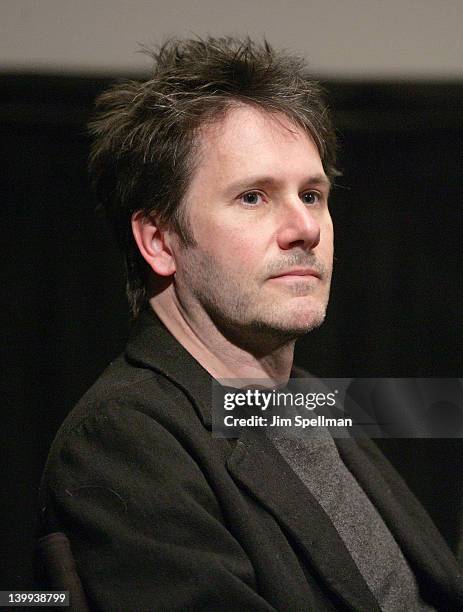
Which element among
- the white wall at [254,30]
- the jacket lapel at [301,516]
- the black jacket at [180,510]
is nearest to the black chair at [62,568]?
the black jacket at [180,510]

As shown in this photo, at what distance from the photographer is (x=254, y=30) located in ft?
4.38

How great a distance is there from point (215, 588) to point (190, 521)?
3.2 inches

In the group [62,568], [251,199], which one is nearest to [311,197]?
[251,199]

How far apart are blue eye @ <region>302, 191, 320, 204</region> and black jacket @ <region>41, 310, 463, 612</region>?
26 centimetres

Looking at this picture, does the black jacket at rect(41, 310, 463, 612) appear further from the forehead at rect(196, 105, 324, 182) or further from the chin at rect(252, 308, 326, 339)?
the forehead at rect(196, 105, 324, 182)

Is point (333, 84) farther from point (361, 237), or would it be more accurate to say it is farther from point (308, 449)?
point (308, 449)

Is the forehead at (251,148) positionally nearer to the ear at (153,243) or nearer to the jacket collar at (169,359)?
the ear at (153,243)

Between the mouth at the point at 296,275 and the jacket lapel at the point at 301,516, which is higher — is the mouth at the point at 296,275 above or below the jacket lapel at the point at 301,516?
above

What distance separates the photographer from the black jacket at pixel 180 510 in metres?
1.00

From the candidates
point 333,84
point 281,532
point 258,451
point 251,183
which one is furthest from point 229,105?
point 281,532

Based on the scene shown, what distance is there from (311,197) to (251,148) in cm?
12

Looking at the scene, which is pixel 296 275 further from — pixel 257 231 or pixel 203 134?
pixel 203 134

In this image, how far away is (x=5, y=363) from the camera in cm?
143

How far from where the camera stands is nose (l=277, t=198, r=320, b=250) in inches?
45.4
